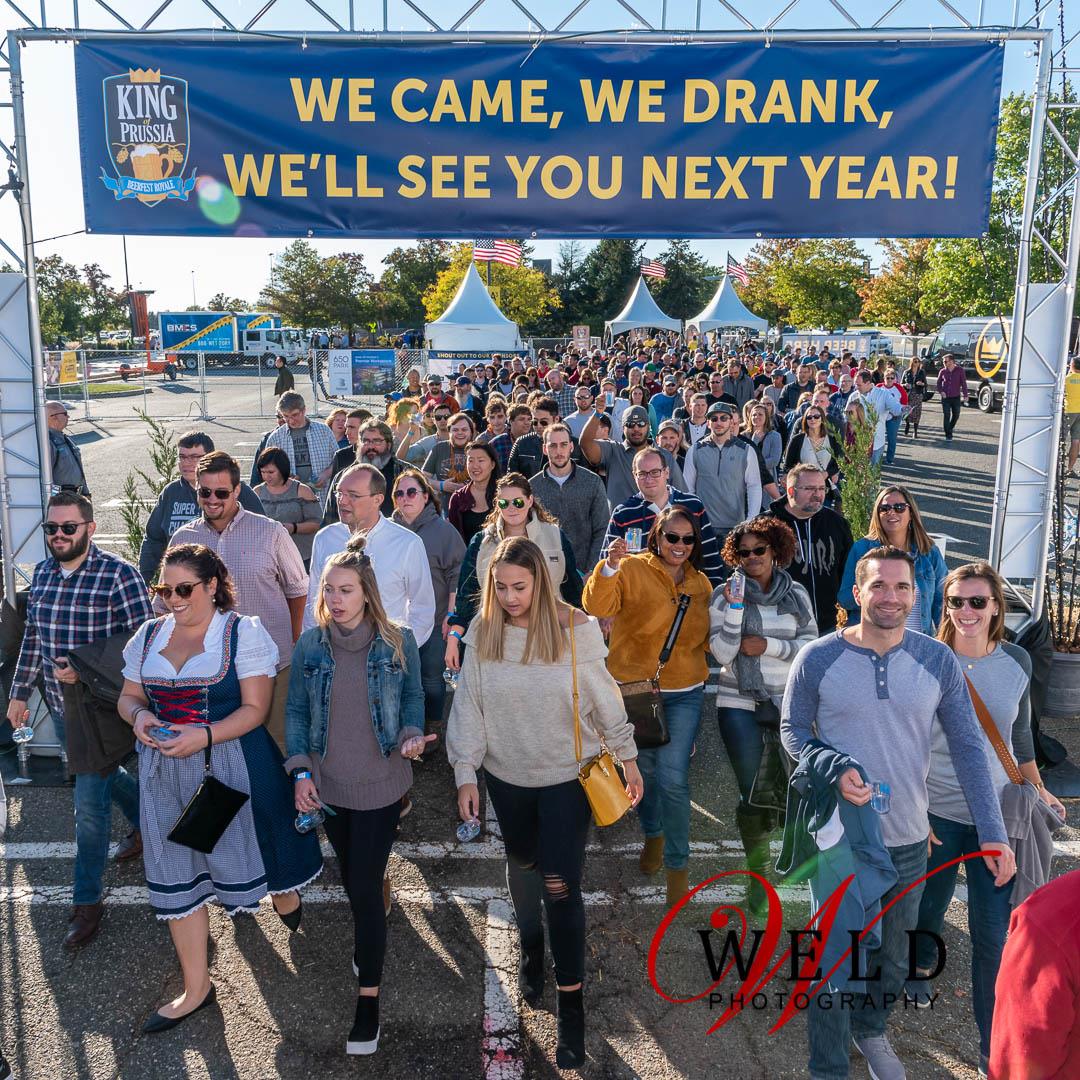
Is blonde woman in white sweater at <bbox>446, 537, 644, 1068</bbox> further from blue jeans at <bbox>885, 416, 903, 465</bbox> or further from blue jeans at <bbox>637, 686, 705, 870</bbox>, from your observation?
blue jeans at <bbox>885, 416, 903, 465</bbox>

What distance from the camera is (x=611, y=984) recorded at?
3971 millimetres

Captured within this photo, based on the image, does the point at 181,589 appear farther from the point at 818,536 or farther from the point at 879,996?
the point at 818,536

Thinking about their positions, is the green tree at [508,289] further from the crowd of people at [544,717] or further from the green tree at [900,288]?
the crowd of people at [544,717]

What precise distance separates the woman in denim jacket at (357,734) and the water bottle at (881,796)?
1665mm

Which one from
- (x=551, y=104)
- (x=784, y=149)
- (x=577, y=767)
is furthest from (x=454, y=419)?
(x=577, y=767)

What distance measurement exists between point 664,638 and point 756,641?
434mm

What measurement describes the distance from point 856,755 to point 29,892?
157 inches

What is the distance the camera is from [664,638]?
4.44m

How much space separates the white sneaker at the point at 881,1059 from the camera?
333 centimetres

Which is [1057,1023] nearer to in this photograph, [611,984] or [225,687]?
[611,984]

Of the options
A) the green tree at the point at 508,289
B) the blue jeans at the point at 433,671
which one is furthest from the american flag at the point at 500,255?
the blue jeans at the point at 433,671

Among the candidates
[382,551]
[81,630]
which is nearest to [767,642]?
[382,551]

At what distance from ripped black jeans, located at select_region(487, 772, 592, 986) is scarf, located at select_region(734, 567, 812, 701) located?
41.7 inches

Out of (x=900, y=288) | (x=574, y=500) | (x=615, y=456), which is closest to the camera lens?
(x=574, y=500)
